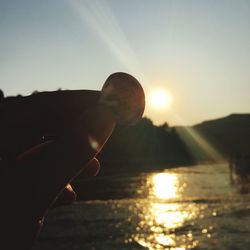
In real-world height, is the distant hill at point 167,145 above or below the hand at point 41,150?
above

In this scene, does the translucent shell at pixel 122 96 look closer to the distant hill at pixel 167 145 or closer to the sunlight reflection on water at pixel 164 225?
the sunlight reflection on water at pixel 164 225

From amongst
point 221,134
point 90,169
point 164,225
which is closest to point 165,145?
point 221,134

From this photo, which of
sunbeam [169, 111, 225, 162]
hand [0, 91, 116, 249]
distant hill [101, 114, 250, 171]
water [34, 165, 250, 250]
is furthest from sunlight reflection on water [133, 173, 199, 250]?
sunbeam [169, 111, 225, 162]

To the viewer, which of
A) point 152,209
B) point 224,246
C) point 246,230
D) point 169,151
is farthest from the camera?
point 169,151

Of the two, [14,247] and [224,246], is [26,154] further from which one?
[224,246]

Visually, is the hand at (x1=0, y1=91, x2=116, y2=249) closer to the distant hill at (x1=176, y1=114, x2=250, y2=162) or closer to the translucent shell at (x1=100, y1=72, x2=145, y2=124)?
the translucent shell at (x1=100, y1=72, x2=145, y2=124)

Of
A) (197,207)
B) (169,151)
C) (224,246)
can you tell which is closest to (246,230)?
(224,246)

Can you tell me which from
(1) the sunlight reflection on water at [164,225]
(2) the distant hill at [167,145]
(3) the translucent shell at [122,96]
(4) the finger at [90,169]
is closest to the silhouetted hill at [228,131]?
(2) the distant hill at [167,145]
